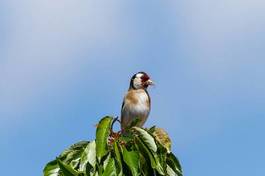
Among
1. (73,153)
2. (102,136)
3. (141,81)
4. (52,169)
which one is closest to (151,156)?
(102,136)

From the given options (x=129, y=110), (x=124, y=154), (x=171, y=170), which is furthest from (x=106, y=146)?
(x=129, y=110)

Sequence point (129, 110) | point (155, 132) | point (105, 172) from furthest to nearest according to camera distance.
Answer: point (129, 110), point (155, 132), point (105, 172)

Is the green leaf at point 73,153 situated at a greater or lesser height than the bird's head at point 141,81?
lesser

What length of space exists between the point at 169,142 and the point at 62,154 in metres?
1.16

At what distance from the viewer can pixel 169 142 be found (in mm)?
7086

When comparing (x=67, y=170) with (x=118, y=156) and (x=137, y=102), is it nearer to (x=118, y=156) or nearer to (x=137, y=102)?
(x=118, y=156)

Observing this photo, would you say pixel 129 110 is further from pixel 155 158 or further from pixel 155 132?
pixel 155 158

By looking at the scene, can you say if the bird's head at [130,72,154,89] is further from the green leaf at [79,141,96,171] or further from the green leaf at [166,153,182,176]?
the green leaf at [79,141,96,171]

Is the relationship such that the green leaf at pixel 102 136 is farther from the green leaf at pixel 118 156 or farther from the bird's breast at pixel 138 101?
the bird's breast at pixel 138 101

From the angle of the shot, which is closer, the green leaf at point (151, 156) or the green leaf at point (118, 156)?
the green leaf at point (118, 156)

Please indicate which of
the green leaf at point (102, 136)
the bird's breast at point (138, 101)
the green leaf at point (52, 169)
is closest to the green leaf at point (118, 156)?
the green leaf at point (102, 136)

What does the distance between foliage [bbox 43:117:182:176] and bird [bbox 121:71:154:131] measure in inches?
114

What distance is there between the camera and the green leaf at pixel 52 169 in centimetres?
661

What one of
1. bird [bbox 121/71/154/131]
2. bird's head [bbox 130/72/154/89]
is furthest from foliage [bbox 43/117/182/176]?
bird's head [bbox 130/72/154/89]
